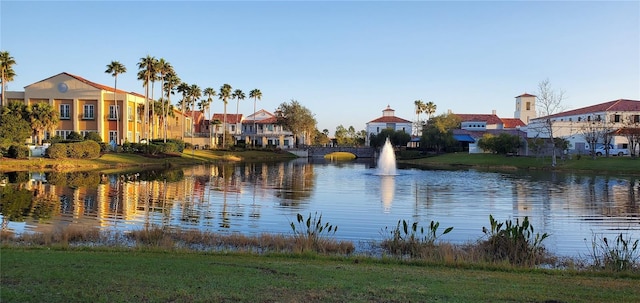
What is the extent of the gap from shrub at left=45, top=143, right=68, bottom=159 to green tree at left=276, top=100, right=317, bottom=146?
58.9 meters

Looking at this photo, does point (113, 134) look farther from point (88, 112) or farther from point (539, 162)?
point (539, 162)

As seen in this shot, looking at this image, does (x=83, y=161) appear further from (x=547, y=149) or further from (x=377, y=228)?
(x=547, y=149)

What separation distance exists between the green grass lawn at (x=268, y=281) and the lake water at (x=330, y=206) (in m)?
5.99

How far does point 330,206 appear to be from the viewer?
2522 centimetres

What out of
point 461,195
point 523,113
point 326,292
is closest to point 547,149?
point 461,195

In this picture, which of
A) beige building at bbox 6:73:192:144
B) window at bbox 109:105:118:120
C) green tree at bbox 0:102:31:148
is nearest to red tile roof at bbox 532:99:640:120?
beige building at bbox 6:73:192:144

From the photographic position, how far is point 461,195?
1234 inches

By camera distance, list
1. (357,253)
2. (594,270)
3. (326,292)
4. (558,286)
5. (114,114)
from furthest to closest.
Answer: (114,114) < (357,253) < (594,270) < (558,286) < (326,292)

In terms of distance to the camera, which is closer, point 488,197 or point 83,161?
point 488,197

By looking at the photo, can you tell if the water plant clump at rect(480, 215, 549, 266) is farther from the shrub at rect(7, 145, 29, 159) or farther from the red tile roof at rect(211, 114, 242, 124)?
the red tile roof at rect(211, 114, 242, 124)

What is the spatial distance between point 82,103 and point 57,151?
948 inches

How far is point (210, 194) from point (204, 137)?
74.6 m

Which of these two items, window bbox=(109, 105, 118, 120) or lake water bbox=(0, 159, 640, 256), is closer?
lake water bbox=(0, 159, 640, 256)

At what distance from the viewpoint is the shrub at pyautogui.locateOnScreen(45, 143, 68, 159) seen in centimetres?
5009
